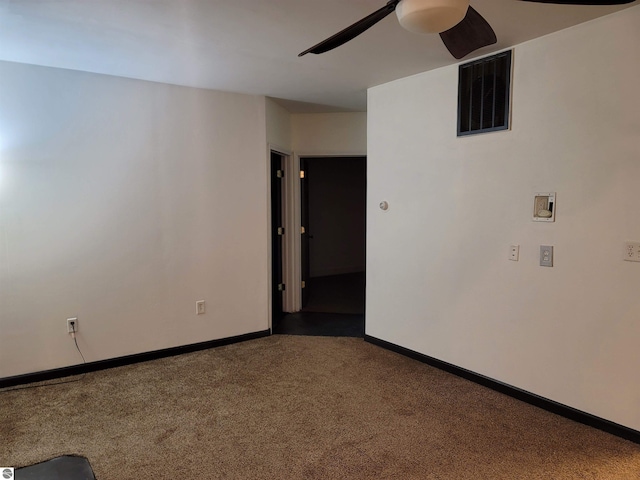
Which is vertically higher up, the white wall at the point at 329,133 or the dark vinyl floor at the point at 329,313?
the white wall at the point at 329,133

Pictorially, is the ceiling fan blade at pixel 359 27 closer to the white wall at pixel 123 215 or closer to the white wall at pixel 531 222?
the white wall at pixel 531 222

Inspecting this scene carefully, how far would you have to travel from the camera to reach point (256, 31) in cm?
252

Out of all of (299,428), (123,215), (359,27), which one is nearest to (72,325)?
(123,215)

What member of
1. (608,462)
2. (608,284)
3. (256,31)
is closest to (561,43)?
(608,284)

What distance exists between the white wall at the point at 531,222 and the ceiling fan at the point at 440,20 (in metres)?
0.99

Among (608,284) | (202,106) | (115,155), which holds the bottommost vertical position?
(608,284)

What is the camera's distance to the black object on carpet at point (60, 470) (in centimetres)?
211

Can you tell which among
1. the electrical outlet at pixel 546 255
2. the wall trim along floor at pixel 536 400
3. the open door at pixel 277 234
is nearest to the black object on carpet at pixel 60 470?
the wall trim along floor at pixel 536 400

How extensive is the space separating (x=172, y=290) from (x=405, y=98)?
2.69m

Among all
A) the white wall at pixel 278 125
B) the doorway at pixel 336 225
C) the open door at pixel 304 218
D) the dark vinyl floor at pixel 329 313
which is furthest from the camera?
the doorway at pixel 336 225

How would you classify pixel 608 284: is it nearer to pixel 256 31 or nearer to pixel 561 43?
pixel 561 43

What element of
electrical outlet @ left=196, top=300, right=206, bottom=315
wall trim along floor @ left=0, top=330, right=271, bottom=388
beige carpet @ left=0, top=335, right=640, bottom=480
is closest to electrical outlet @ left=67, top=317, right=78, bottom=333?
wall trim along floor @ left=0, top=330, right=271, bottom=388

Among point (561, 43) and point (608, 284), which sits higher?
point (561, 43)

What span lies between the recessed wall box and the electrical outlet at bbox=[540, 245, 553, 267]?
18cm
